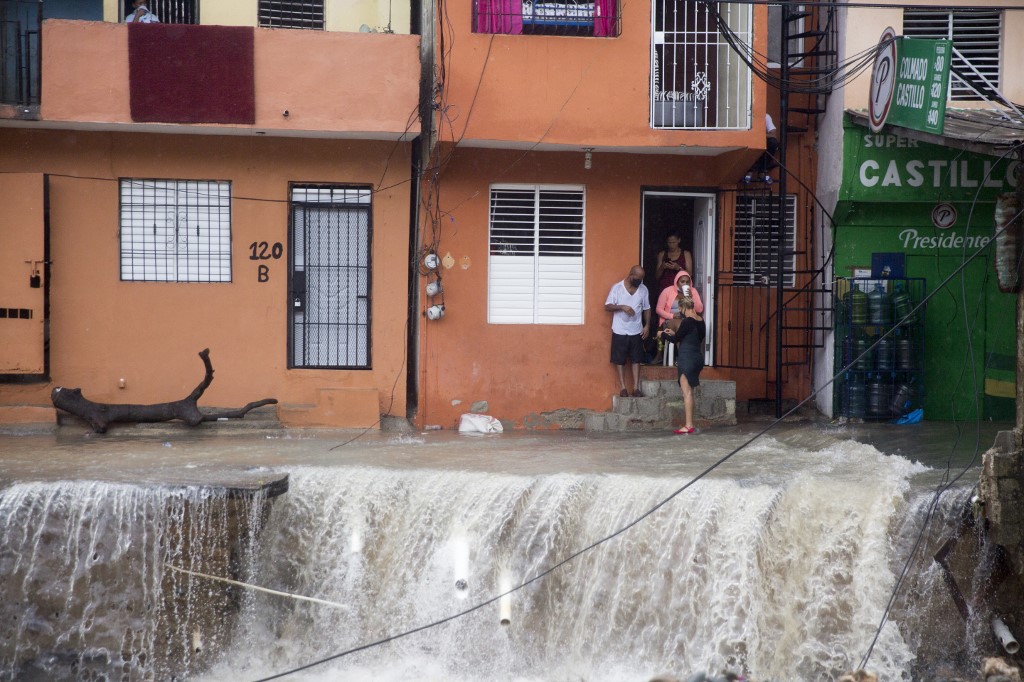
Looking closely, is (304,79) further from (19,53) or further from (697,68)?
(697,68)

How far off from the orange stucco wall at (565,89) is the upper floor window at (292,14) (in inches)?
69.9

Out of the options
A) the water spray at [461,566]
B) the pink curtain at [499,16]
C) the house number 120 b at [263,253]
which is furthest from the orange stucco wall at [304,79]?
the water spray at [461,566]

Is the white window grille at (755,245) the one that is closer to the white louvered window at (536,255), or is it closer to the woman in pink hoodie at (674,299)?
the woman in pink hoodie at (674,299)

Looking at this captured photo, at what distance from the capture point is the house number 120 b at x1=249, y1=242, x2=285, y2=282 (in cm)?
1199

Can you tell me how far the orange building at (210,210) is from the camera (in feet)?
36.6

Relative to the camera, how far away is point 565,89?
11.4m

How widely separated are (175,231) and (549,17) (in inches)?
189

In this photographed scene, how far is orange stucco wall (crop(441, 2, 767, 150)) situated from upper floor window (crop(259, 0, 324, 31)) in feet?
5.83

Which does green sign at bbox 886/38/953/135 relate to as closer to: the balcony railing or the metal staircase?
the metal staircase

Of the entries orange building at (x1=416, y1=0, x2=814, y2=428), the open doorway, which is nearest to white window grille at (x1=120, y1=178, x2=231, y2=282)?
orange building at (x1=416, y1=0, x2=814, y2=428)

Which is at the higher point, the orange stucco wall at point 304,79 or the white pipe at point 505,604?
the orange stucco wall at point 304,79

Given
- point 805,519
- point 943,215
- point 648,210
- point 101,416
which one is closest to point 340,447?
point 101,416

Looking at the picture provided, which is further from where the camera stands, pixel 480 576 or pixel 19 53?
pixel 19 53

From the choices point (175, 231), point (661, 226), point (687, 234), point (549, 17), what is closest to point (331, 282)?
point (175, 231)
